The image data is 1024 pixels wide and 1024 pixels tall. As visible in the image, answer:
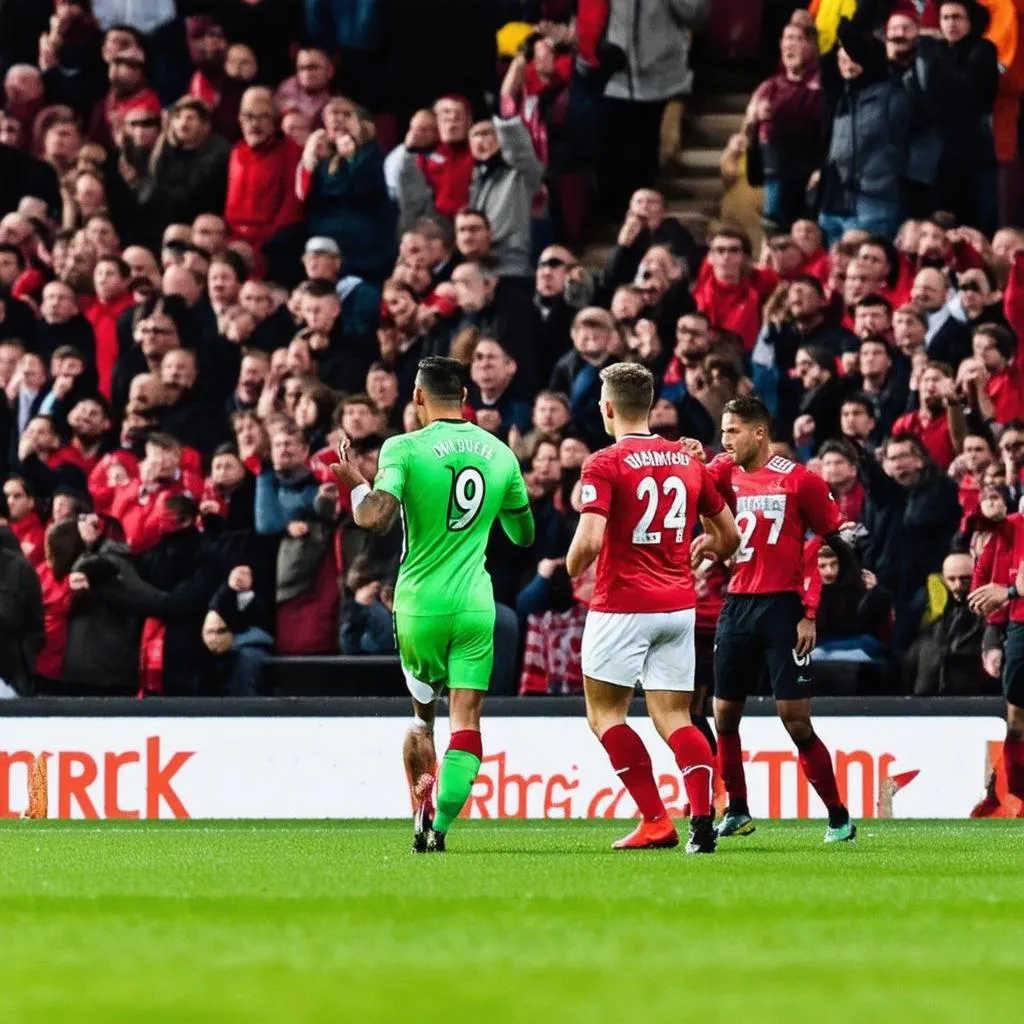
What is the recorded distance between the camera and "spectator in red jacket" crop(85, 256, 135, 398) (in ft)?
63.5

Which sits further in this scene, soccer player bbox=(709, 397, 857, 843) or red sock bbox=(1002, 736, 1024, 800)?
red sock bbox=(1002, 736, 1024, 800)

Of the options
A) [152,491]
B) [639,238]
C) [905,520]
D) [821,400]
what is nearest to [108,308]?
[152,491]

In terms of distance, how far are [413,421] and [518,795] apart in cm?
282

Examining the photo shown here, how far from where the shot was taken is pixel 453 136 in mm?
19453

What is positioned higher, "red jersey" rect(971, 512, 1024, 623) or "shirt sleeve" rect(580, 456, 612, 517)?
"shirt sleeve" rect(580, 456, 612, 517)

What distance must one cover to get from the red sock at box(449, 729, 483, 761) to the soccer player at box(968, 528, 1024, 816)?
467 cm

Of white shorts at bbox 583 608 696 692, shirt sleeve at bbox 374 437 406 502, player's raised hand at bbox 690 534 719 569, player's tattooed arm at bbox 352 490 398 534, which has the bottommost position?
white shorts at bbox 583 608 696 692

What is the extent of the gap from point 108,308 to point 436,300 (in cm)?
276

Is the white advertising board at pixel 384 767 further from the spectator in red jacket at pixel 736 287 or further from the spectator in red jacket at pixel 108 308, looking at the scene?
the spectator in red jacket at pixel 108 308

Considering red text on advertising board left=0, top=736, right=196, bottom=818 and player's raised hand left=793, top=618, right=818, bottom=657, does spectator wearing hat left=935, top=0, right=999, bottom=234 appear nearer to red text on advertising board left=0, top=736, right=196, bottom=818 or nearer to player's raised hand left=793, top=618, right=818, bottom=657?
red text on advertising board left=0, top=736, right=196, bottom=818

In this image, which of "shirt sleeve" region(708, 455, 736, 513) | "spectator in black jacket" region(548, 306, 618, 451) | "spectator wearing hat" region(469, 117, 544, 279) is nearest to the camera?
"shirt sleeve" region(708, 455, 736, 513)

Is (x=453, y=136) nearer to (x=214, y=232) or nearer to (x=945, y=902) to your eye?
(x=214, y=232)

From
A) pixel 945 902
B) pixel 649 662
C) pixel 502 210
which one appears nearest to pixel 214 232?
pixel 502 210

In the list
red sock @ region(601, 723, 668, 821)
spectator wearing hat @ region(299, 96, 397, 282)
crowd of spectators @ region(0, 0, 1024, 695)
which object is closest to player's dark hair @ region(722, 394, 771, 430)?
crowd of spectators @ region(0, 0, 1024, 695)
